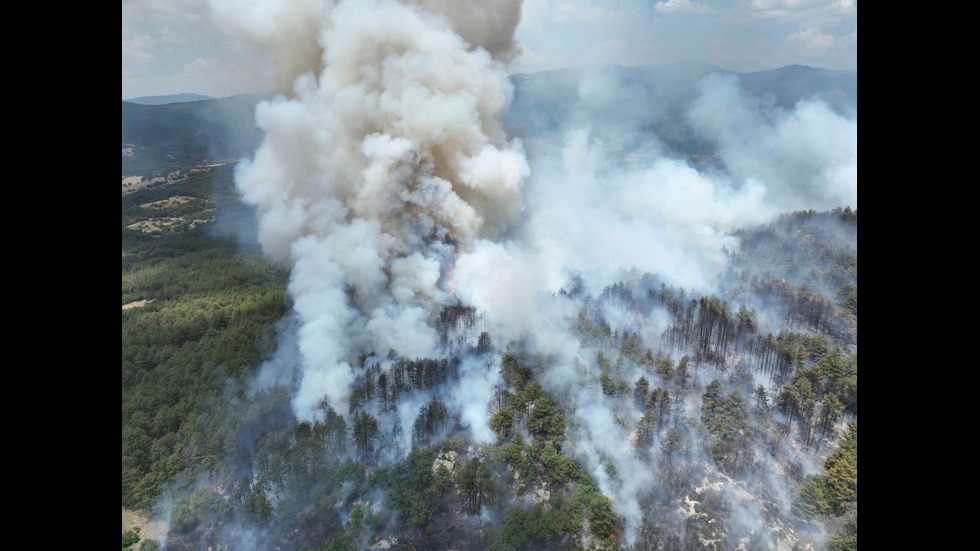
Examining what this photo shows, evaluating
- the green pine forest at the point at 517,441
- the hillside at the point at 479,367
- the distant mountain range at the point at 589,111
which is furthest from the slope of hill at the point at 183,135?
the green pine forest at the point at 517,441

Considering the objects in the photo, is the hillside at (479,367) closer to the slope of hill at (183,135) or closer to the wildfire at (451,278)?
the wildfire at (451,278)

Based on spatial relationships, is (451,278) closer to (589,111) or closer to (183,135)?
(589,111)

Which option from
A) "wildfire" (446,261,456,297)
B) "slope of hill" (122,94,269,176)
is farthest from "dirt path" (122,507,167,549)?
"slope of hill" (122,94,269,176)

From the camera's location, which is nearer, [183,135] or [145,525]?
[145,525]

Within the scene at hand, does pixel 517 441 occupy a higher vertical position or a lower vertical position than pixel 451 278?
lower

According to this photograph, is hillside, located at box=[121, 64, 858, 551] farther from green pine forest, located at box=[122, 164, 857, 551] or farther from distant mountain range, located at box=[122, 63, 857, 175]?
distant mountain range, located at box=[122, 63, 857, 175]

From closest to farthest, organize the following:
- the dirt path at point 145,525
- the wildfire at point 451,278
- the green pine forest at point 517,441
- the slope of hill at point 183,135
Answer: the green pine forest at point 517,441 → the dirt path at point 145,525 → the wildfire at point 451,278 → the slope of hill at point 183,135

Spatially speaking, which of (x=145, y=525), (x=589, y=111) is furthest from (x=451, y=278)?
(x=589, y=111)
